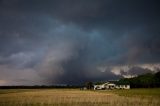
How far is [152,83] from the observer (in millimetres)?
198500
